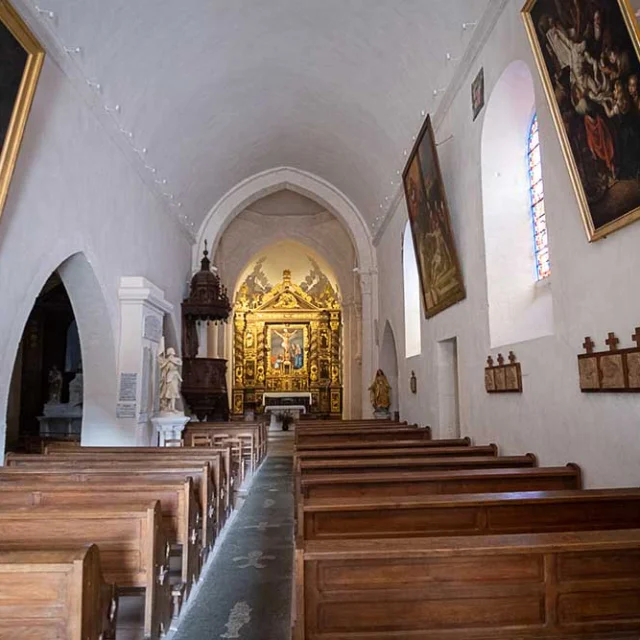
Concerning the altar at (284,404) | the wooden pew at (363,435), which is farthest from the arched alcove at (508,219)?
the altar at (284,404)

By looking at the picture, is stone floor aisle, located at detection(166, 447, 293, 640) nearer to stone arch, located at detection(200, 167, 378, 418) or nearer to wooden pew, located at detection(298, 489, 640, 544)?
wooden pew, located at detection(298, 489, 640, 544)

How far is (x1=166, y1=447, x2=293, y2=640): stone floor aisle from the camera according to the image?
124 inches

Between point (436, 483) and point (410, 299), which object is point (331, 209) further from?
point (436, 483)

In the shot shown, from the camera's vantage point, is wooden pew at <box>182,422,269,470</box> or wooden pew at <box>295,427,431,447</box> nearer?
wooden pew at <box>295,427,431,447</box>

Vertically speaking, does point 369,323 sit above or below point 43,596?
above

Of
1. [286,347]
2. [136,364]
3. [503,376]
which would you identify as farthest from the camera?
[286,347]

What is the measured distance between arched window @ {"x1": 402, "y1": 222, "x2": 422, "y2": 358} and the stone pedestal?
13.2 ft

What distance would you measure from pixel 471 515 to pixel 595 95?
250cm

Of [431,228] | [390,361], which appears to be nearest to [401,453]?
[431,228]

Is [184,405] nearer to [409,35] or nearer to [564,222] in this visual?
[409,35]

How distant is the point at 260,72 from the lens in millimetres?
9242

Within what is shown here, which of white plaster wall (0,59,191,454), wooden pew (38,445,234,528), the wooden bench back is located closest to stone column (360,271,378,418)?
white plaster wall (0,59,191,454)

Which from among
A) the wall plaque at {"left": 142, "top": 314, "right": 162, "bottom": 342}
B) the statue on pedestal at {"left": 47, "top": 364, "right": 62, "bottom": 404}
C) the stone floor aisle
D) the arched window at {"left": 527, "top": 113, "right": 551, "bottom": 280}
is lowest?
the stone floor aisle

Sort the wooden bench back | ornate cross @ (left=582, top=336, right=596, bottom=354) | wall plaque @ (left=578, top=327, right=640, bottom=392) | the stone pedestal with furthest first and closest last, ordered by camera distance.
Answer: the stone pedestal
the wooden bench back
ornate cross @ (left=582, top=336, right=596, bottom=354)
wall plaque @ (left=578, top=327, right=640, bottom=392)
